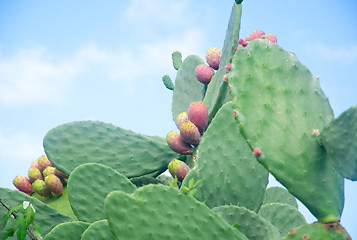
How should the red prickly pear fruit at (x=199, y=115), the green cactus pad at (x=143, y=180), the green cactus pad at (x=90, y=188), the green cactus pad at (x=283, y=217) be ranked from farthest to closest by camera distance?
the green cactus pad at (x=143, y=180)
the red prickly pear fruit at (x=199, y=115)
the green cactus pad at (x=283, y=217)
the green cactus pad at (x=90, y=188)

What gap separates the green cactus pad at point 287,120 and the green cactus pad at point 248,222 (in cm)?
34

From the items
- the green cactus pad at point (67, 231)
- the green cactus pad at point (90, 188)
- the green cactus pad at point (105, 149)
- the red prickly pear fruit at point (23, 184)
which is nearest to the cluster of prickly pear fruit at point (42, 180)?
the red prickly pear fruit at point (23, 184)

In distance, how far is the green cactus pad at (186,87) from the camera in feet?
9.73

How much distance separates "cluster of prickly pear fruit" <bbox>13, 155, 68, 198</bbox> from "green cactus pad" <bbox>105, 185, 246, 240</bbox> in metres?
1.33

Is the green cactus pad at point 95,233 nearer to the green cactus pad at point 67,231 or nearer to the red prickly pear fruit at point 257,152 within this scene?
the green cactus pad at point 67,231

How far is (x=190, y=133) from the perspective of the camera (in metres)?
2.35

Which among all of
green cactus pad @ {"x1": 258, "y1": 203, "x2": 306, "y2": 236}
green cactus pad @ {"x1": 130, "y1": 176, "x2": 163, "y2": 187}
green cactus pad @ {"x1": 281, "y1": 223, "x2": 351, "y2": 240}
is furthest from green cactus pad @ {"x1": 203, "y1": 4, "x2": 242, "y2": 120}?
green cactus pad @ {"x1": 281, "y1": 223, "x2": 351, "y2": 240}

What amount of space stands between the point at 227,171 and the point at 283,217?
1.66ft

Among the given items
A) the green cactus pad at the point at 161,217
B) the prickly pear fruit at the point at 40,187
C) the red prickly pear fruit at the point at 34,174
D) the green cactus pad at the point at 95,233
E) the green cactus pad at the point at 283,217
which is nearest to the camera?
the green cactus pad at the point at 161,217

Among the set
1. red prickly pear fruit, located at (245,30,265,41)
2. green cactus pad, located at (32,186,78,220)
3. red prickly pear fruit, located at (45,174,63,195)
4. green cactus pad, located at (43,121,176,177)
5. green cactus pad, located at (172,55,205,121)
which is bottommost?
green cactus pad, located at (32,186,78,220)

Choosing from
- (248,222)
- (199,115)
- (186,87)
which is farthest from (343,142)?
(186,87)

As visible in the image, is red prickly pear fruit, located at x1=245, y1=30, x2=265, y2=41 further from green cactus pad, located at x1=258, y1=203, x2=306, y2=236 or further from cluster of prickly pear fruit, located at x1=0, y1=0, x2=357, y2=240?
green cactus pad, located at x1=258, y1=203, x2=306, y2=236

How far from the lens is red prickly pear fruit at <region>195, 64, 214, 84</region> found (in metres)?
2.76

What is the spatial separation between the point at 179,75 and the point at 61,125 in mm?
884
